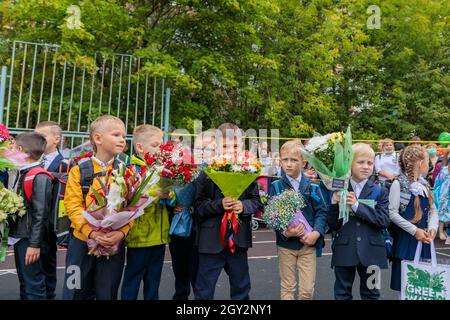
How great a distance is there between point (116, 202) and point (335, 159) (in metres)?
1.79

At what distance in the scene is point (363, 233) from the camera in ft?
12.1

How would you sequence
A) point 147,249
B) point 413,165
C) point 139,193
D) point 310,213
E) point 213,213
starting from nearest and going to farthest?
point 139,193
point 213,213
point 147,249
point 310,213
point 413,165

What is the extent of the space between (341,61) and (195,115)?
790 centimetres

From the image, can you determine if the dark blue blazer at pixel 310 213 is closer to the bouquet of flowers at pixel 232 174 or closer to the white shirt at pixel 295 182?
the white shirt at pixel 295 182

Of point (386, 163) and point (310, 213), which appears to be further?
point (386, 163)

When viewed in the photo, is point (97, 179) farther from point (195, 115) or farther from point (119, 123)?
point (195, 115)

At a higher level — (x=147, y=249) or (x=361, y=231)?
(x=361, y=231)

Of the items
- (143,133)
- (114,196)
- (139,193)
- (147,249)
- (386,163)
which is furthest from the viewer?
(386,163)

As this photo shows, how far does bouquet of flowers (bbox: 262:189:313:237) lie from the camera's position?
3.69 m

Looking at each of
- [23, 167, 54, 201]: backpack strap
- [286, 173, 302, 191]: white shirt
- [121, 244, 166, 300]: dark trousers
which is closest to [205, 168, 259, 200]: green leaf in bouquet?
[286, 173, 302, 191]: white shirt

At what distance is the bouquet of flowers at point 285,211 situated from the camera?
3688mm

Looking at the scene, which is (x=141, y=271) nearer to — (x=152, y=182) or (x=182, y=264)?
(x=182, y=264)

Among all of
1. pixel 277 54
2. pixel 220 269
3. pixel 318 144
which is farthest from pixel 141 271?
pixel 277 54

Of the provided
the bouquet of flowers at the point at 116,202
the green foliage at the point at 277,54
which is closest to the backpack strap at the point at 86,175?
the bouquet of flowers at the point at 116,202
